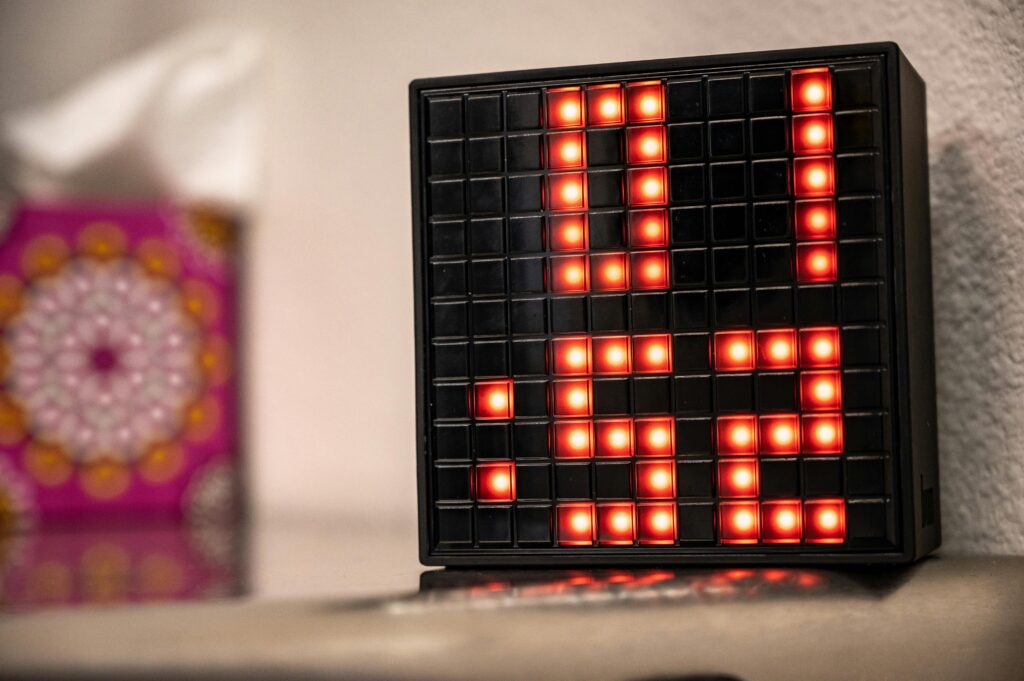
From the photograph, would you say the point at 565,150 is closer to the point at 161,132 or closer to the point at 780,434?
the point at 780,434

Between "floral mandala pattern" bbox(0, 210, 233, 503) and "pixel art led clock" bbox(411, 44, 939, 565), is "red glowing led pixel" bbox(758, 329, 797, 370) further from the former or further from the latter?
"floral mandala pattern" bbox(0, 210, 233, 503)

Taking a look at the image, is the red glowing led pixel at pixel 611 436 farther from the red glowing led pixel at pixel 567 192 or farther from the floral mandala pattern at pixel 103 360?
the floral mandala pattern at pixel 103 360

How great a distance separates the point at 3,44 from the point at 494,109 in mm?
636

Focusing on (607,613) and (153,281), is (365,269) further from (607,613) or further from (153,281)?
(607,613)

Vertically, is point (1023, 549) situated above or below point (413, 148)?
below

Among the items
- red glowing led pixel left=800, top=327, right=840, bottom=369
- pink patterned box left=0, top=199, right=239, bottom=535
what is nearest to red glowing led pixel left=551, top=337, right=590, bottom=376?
red glowing led pixel left=800, top=327, right=840, bottom=369

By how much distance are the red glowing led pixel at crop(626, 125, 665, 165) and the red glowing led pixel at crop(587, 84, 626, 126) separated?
0.04ft

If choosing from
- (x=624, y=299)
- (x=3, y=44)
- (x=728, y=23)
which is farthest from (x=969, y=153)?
(x=3, y=44)

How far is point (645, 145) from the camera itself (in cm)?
52

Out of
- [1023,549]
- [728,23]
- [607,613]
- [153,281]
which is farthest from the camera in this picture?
[153,281]

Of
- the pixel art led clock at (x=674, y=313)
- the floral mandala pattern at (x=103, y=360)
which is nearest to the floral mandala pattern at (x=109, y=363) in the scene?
the floral mandala pattern at (x=103, y=360)

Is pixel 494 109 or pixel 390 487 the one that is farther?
pixel 390 487

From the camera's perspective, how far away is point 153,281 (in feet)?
2.95

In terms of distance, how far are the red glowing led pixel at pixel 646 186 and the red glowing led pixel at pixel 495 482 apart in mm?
152
